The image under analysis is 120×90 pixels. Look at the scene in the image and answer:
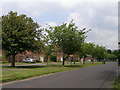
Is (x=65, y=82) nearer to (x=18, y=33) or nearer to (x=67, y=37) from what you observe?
(x=18, y=33)

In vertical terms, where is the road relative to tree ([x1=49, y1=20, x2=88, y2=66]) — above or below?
below

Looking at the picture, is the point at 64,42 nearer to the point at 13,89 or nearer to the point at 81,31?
the point at 81,31

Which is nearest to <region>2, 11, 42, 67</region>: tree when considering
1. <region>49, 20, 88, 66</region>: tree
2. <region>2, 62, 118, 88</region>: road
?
<region>49, 20, 88, 66</region>: tree

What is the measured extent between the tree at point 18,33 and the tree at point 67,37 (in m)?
4.28

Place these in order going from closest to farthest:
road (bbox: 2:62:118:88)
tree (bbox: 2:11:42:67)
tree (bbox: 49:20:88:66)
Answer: road (bbox: 2:62:118:88)
tree (bbox: 2:11:42:67)
tree (bbox: 49:20:88:66)

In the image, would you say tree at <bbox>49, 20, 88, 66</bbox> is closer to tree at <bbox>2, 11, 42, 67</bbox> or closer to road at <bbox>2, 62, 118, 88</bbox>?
tree at <bbox>2, 11, 42, 67</bbox>

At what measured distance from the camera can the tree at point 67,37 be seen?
3206cm

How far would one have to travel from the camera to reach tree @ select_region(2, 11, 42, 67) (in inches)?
1043

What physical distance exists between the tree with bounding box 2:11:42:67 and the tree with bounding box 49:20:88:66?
4279mm

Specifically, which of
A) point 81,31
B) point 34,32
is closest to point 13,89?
point 34,32

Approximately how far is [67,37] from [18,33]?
8.77 metres

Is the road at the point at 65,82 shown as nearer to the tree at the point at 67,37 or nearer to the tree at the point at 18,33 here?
the tree at the point at 18,33

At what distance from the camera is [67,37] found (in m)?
31.7

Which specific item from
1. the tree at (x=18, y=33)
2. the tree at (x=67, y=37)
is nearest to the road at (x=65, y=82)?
the tree at (x=18, y=33)
